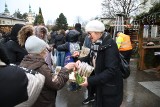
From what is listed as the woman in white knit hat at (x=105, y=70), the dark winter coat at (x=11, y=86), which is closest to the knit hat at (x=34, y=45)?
the woman in white knit hat at (x=105, y=70)

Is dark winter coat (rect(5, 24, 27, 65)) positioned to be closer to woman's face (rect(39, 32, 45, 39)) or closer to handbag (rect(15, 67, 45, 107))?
woman's face (rect(39, 32, 45, 39))

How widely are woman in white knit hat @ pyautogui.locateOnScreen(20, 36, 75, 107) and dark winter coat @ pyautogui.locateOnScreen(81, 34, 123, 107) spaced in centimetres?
52

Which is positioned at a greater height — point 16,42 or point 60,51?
point 16,42

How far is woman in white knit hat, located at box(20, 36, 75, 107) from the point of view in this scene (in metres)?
2.83

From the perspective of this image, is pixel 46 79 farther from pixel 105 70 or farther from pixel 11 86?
pixel 11 86

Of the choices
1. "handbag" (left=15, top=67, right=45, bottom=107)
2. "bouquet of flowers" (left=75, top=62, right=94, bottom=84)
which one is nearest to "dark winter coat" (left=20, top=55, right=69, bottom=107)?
"bouquet of flowers" (left=75, top=62, right=94, bottom=84)

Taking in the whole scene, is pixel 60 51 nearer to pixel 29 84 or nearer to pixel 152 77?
pixel 152 77

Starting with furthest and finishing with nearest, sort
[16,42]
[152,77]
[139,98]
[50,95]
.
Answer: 1. [152,77]
2. [139,98]
3. [16,42]
4. [50,95]

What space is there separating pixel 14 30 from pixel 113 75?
7.88 ft

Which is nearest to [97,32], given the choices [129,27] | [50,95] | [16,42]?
[50,95]

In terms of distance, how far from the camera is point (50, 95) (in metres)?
3.03

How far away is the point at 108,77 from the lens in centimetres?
332

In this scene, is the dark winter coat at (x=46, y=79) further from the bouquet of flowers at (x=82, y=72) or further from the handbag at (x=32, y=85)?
the handbag at (x=32, y=85)

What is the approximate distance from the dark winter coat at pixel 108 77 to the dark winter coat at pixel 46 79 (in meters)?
0.54
